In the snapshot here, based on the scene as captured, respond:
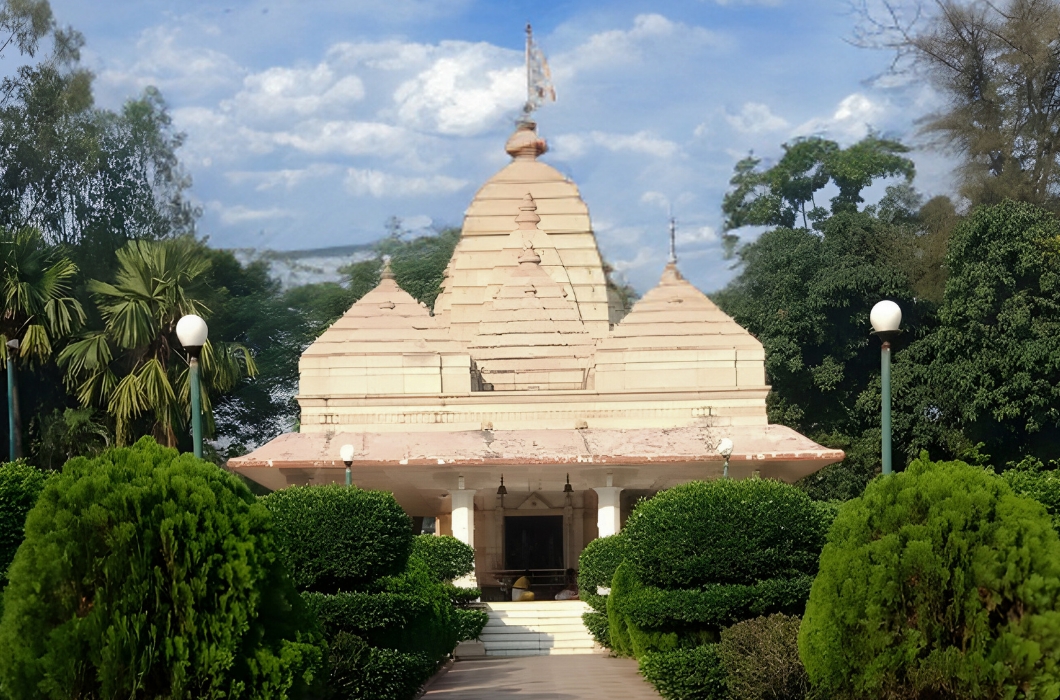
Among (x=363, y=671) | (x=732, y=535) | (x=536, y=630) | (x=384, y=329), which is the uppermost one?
(x=384, y=329)

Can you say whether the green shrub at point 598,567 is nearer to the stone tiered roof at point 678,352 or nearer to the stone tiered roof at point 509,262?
the stone tiered roof at point 678,352

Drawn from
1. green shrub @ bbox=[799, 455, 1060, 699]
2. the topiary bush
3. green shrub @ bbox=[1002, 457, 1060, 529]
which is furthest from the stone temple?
green shrub @ bbox=[799, 455, 1060, 699]

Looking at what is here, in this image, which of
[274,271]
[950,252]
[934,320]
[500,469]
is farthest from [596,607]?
[274,271]

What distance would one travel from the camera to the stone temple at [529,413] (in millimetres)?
28469

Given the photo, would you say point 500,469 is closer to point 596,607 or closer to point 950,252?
point 596,607

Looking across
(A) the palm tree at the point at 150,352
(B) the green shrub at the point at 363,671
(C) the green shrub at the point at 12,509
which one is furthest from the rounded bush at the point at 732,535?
(A) the palm tree at the point at 150,352

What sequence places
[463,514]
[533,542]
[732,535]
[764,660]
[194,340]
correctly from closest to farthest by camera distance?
[764,660], [194,340], [732,535], [463,514], [533,542]

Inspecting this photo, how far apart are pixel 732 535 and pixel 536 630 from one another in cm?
973

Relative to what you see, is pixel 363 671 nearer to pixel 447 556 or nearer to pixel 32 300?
pixel 447 556

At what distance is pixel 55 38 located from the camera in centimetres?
4231

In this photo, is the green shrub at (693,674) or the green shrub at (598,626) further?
the green shrub at (598,626)

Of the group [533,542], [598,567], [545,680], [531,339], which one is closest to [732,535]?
[545,680]

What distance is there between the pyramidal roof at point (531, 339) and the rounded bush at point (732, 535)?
609 inches

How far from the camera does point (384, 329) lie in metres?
31.3
